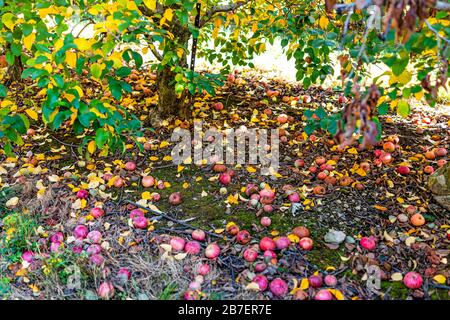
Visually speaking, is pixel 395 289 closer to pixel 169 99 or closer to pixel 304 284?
pixel 304 284

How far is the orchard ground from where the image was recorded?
2371 millimetres

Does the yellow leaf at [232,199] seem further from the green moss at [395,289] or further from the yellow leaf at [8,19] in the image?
the yellow leaf at [8,19]

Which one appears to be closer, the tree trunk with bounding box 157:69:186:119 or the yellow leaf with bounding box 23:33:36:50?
the yellow leaf with bounding box 23:33:36:50

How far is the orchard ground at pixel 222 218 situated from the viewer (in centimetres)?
237

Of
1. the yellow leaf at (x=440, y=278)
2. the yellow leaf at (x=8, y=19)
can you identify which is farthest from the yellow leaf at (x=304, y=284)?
the yellow leaf at (x=8, y=19)

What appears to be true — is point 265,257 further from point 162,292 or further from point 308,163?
point 308,163

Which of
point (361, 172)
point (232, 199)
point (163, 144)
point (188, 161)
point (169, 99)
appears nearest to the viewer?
point (232, 199)

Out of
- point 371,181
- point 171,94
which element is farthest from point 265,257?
point 171,94

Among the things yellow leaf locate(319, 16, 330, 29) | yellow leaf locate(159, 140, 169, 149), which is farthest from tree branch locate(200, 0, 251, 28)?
yellow leaf locate(159, 140, 169, 149)

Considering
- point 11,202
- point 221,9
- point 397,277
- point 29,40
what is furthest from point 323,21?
point 11,202

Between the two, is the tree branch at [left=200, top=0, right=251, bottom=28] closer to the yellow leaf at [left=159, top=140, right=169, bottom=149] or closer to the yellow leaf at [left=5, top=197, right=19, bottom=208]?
the yellow leaf at [left=159, top=140, right=169, bottom=149]

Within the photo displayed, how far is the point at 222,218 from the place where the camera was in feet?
9.58

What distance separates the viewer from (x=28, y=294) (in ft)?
7.61

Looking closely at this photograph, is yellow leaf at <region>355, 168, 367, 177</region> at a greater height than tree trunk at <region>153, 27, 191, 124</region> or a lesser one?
lesser
